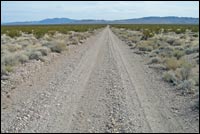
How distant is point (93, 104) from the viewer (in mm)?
10094

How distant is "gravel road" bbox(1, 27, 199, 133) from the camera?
8195 millimetres

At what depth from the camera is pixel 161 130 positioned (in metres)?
7.91

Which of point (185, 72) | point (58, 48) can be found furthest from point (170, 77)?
point (58, 48)

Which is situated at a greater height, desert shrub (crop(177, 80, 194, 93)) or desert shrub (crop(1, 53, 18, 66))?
desert shrub (crop(1, 53, 18, 66))

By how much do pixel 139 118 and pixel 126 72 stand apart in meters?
7.44

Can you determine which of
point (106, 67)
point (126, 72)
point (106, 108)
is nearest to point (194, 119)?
point (106, 108)

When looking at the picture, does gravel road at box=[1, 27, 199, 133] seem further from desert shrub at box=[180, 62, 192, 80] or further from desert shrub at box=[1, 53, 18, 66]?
desert shrub at box=[1, 53, 18, 66]

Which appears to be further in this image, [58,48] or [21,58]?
[58,48]

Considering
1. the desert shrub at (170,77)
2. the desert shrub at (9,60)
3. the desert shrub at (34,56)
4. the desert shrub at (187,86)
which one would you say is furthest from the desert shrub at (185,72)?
the desert shrub at (34,56)

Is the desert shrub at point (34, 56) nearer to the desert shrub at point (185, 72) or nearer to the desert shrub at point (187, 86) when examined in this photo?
the desert shrub at point (185, 72)

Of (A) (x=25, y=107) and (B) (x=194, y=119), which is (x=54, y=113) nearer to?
(A) (x=25, y=107)

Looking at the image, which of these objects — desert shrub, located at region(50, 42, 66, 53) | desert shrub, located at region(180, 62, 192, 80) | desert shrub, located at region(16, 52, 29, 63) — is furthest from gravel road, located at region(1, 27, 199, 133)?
desert shrub, located at region(50, 42, 66, 53)

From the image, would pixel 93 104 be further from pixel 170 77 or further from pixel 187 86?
pixel 170 77

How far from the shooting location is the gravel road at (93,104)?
8.20m
